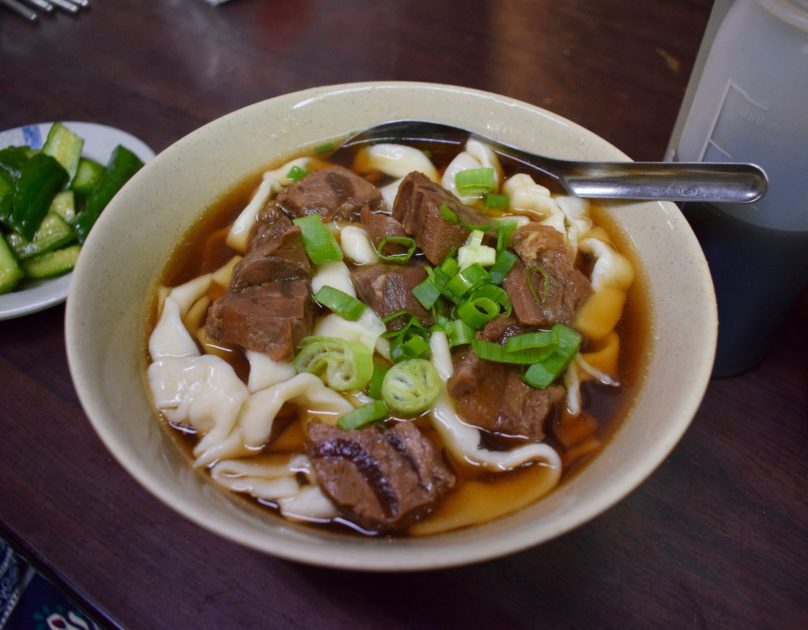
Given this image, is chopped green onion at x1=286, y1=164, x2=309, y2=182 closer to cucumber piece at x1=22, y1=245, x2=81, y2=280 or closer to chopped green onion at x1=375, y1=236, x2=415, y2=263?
chopped green onion at x1=375, y1=236, x2=415, y2=263

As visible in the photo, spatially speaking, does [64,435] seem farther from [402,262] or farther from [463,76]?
[463,76]

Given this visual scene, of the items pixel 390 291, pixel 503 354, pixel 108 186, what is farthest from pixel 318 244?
pixel 108 186

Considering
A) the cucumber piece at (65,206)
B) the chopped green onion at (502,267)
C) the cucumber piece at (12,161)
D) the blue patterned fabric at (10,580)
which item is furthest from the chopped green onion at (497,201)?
the blue patterned fabric at (10,580)

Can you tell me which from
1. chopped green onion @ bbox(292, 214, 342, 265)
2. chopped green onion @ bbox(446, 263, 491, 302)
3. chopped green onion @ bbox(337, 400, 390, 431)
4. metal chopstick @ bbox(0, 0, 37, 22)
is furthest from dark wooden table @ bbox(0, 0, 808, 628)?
metal chopstick @ bbox(0, 0, 37, 22)

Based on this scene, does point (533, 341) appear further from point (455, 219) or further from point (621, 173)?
point (621, 173)

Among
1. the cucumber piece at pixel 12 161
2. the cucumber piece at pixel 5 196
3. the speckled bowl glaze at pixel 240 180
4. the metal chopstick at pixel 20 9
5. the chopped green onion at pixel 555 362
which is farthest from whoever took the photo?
the metal chopstick at pixel 20 9

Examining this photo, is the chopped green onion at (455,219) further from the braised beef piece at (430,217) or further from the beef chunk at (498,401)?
the beef chunk at (498,401)
